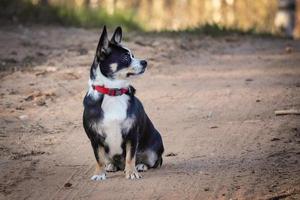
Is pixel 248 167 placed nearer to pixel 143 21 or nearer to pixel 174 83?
pixel 174 83

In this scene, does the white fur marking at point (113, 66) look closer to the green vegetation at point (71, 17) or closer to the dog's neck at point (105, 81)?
the dog's neck at point (105, 81)

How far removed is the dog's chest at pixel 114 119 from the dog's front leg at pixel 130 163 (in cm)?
9

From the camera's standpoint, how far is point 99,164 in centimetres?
683

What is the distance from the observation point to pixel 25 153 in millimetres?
7887

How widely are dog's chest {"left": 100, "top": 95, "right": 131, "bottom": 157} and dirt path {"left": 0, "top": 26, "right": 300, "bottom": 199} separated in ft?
1.20

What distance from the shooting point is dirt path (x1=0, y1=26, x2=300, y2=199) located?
657cm

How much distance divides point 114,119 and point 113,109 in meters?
0.10

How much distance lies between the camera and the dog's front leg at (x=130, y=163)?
22.2 feet

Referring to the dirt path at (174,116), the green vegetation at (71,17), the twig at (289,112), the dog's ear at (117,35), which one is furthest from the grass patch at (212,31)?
the dog's ear at (117,35)

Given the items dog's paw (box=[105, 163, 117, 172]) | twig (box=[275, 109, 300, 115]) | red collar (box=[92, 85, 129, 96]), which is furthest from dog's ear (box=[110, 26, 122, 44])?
twig (box=[275, 109, 300, 115])

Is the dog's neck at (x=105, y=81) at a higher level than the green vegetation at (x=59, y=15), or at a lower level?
higher

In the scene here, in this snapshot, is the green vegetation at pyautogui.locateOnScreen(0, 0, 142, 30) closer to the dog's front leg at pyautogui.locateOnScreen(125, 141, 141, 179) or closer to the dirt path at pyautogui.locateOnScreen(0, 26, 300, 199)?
the dirt path at pyautogui.locateOnScreen(0, 26, 300, 199)

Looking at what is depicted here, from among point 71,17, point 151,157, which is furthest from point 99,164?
point 71,17

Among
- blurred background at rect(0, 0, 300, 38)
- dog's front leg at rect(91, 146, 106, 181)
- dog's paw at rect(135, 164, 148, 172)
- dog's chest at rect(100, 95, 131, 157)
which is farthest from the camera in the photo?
blurred background at rect(0, 0, 300, 38)
